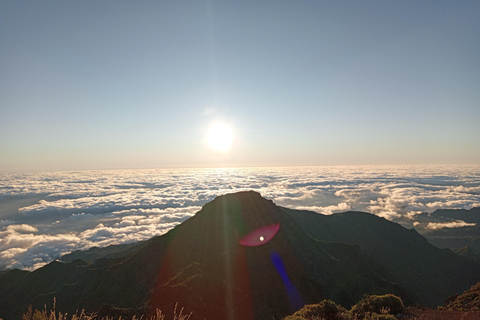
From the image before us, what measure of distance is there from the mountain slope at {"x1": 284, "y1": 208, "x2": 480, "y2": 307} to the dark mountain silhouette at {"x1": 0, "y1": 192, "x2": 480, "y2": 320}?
5.29ft

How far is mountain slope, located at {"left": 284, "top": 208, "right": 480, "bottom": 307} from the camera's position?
77.6 meters

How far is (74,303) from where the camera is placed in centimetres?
5022

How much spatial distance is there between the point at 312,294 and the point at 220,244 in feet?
63.0

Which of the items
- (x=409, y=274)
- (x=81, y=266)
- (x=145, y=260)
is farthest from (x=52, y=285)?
(x=409, y=274)

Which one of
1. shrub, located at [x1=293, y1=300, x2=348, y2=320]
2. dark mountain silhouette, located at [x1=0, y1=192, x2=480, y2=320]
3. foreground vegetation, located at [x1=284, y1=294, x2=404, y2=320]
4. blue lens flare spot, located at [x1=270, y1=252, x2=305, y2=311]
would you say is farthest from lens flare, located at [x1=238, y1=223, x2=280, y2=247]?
foreground vegetation, located at [x1=284, y1=294, x2=404, y2=320]

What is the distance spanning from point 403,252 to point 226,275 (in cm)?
8823

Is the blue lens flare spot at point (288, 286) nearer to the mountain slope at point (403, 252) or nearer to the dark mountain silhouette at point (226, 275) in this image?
the dark mountain silhouette at point (226, 275)

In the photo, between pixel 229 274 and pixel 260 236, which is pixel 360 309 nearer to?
Answer: pixel 229 274

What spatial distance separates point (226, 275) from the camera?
132ft

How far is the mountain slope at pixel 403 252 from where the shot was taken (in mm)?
77625

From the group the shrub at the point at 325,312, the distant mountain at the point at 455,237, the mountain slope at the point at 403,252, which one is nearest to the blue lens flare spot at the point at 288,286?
the shrub at the point at 325,312

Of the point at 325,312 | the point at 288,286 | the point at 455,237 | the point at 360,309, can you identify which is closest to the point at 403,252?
the point at 288,286

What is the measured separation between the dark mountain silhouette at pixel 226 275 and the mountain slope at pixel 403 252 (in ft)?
5.29

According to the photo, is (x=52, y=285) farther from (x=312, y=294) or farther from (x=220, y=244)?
(x=312, y=294)
